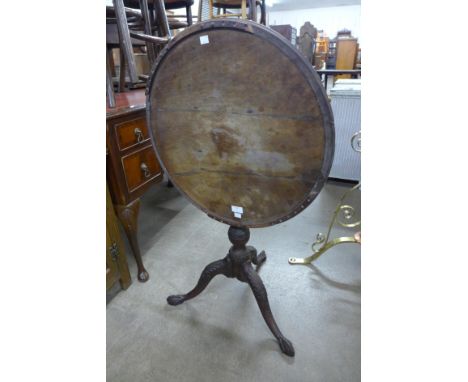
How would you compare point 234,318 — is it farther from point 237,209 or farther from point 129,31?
point 129,31

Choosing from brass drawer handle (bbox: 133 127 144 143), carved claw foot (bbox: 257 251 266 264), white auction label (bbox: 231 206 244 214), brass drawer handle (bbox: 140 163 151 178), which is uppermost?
→ brass drawer handle (bbox: 133 127 144 143)

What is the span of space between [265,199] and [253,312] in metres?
0.70

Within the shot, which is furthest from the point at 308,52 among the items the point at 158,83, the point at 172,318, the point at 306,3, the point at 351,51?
the point at 306,3

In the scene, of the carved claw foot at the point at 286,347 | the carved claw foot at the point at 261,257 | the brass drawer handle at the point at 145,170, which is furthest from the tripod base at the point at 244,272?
the brass drawer handle at the point at 145,170

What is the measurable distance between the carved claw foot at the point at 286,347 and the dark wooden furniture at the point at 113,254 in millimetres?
887

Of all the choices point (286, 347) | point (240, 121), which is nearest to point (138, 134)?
point (240, 121)

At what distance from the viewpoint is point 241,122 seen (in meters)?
0.93

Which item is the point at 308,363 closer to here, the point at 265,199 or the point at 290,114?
the point at 265,199

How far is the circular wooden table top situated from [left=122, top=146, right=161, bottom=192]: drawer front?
0.38 meters

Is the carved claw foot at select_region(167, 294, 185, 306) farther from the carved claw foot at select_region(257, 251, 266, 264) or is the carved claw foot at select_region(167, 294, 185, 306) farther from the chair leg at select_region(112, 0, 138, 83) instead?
the chair leg at select_region(112, 0, 138, 83)

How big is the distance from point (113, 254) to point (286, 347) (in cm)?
94

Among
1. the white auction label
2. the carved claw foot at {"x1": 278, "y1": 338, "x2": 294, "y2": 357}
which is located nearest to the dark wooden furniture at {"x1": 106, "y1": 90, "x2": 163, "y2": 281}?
the white auction label

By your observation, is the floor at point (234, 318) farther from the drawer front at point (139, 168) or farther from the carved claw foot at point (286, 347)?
the drawer front at point (139, 168)

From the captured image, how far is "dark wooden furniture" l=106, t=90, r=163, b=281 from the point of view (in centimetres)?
134
